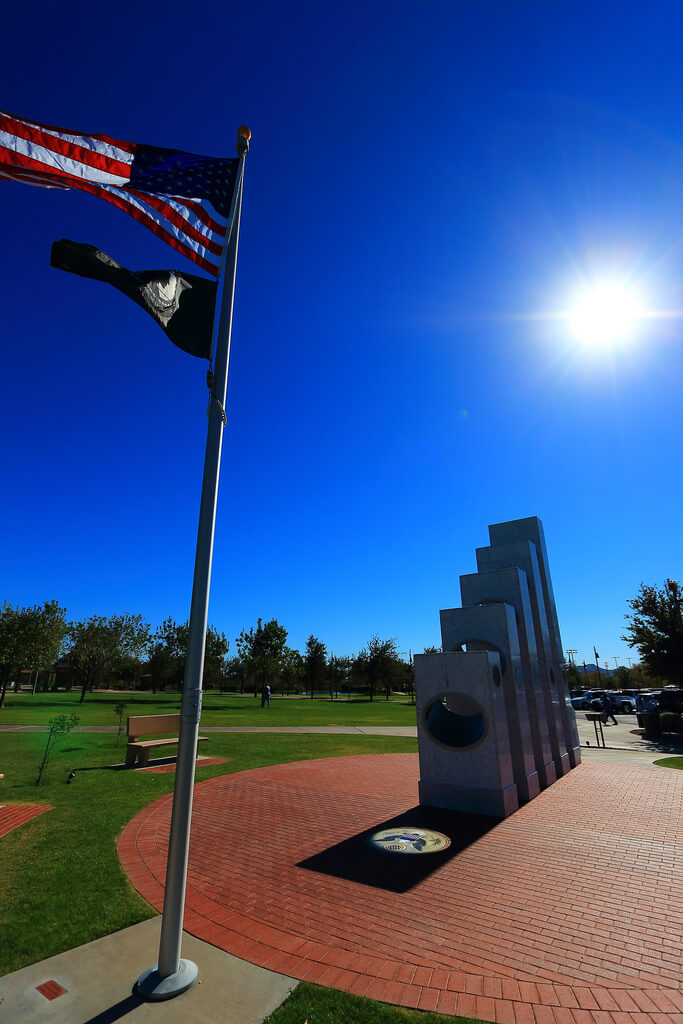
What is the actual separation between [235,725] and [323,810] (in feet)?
45.7

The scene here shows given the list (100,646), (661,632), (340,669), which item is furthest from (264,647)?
(340,669)

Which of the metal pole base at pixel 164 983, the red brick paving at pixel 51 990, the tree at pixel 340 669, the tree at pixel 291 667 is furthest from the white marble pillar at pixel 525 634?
the tree at pixel 340 669

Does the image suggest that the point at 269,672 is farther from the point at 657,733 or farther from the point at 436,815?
the point at 436,815

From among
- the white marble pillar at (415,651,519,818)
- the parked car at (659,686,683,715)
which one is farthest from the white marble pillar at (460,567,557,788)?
the parked car at (659,686,683,715)

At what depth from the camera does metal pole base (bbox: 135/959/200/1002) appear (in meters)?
3.50

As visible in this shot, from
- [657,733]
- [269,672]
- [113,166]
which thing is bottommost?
[657,733]

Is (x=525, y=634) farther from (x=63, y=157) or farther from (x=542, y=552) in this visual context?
(x=63, y=157)

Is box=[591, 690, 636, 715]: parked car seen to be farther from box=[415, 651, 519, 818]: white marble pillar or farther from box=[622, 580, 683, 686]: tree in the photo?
box=[415, 651, 519, 818]: white marble pillar

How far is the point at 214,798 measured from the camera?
9367mm

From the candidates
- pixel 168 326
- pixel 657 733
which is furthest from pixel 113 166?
pixel 657 733

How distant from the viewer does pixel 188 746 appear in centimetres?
375

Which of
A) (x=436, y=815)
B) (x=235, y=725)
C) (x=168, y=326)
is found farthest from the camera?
(x=235, y=725)

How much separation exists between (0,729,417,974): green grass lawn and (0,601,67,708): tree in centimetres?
1669

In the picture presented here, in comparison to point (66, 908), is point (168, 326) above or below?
above
